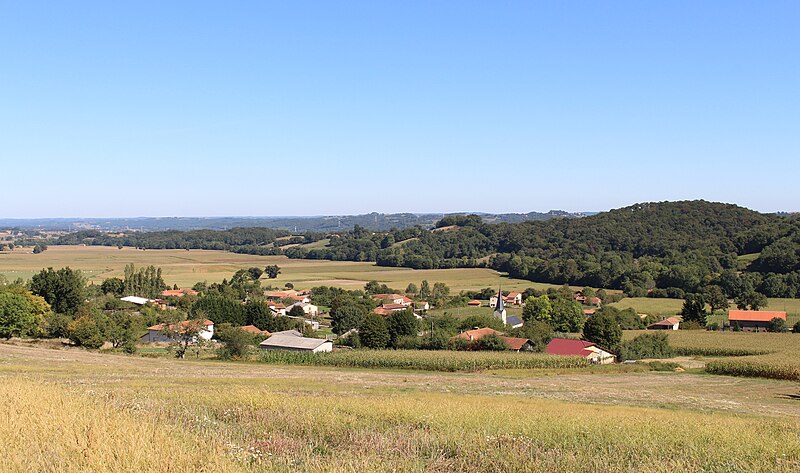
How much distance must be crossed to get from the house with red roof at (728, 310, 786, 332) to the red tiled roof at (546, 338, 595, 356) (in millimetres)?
29182

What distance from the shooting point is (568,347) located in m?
53.5

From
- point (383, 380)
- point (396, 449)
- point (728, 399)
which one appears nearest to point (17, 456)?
point (396, 449)

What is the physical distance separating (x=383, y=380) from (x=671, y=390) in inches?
547

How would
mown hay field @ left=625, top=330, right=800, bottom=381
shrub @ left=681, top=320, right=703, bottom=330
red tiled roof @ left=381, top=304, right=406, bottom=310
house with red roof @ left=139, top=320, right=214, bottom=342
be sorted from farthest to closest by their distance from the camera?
red tiled roof @ left=381, top=304, right=406, bottom=310 < shrub @ left=681, top=320, right=703, bottom=330 < house with red roof @ left=139, top=320, right=214, bottom=342 < mown hay field @ left=625, top=330, right=800, bottom=381

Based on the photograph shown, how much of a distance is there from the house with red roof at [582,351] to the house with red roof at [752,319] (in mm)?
27829

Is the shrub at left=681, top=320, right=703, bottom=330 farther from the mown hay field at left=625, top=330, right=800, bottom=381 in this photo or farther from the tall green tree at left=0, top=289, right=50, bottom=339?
the tall green tree at left=0, top=289, right=50, bottom=339

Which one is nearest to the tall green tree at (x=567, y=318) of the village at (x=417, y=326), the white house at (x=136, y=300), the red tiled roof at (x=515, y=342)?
the village at (x=417, y=326)

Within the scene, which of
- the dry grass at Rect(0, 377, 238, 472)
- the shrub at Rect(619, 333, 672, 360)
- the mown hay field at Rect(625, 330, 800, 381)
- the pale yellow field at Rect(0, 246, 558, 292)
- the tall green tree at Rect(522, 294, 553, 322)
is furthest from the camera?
the pale yellow field at Rect(0, 246, 558, 292)

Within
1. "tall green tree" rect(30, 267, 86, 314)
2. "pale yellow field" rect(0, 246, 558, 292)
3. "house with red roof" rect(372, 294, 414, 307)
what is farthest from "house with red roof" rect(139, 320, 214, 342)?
"pale yellow field" rect(0, 246, 558, 292)

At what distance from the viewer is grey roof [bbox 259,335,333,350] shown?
54.4 meters

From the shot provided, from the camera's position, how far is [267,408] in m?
13.0

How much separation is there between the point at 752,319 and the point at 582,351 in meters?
32.8

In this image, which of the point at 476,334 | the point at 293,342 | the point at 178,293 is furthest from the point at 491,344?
the point at 178,293

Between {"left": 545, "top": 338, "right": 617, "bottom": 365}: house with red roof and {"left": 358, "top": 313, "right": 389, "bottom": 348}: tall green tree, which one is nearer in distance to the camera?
{"left": 545, "top": 338, "right": 617, "bottom": 365}: house with red roof
